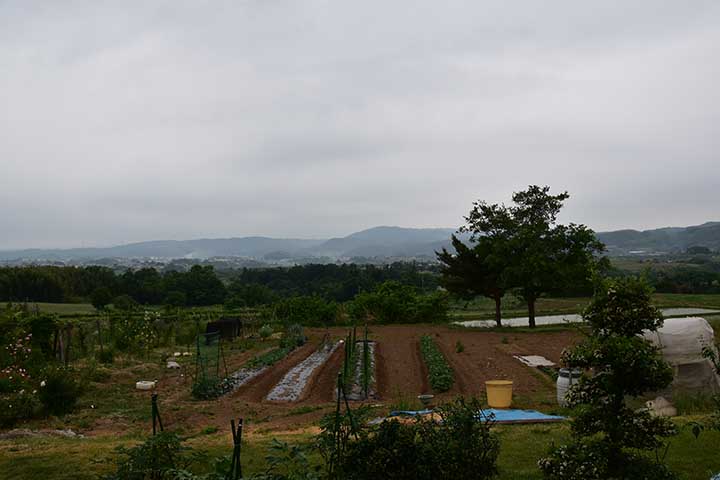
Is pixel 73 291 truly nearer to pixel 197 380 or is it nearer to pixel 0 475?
pixel 197 380

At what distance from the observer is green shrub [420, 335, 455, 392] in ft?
46.2

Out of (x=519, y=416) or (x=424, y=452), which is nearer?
(x=424, y=452)

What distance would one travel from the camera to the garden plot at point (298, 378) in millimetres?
14461

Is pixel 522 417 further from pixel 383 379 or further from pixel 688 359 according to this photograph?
pixel 383 379

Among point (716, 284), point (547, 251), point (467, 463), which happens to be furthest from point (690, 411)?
point (716, 284)

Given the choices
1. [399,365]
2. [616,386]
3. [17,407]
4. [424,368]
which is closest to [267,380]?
[399,365]

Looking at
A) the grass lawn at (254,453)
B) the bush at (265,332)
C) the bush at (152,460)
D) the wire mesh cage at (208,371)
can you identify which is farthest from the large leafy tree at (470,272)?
the bush at (152,460)

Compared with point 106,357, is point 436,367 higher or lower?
lower

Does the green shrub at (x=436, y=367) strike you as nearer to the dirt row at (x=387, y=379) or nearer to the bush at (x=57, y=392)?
the dirt row at (x=387, y=379)

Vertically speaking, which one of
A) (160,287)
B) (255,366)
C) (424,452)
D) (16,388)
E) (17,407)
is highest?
(424,452)

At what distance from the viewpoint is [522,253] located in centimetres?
2747

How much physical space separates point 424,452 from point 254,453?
3.34m

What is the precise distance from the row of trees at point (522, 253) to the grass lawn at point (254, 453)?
59.3ft

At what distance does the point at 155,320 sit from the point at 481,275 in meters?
14.7
